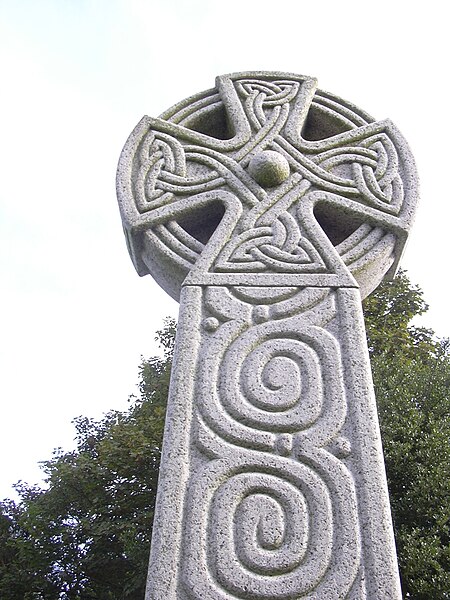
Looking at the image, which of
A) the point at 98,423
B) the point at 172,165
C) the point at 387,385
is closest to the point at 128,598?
the point at 98,423

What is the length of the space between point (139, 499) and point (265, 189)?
504 cm

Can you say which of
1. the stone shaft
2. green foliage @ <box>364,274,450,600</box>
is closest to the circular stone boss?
the stone shaft

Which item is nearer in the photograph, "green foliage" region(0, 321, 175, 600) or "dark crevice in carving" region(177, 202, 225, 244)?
"dark crevice in carving" region(177, 202, 225, 244)

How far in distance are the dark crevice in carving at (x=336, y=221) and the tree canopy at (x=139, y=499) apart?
354 cm

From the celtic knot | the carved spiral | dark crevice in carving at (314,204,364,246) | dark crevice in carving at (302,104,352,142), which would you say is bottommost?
the carved spiral

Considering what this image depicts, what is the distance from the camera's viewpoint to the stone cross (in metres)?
1.36

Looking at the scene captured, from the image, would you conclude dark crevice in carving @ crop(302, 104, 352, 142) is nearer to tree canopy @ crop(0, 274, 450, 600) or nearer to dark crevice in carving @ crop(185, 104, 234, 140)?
dark crevice in carving @ crop(185, 104, 234, 140)

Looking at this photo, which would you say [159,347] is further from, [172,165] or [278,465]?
[278,465]

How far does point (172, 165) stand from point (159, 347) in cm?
660

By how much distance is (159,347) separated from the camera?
8.70 meters

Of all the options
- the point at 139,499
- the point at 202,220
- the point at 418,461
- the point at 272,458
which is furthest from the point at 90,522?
the point at 272,458

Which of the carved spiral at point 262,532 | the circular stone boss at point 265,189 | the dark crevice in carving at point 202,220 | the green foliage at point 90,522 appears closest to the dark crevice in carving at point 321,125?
the circular stone boss at point 265,189

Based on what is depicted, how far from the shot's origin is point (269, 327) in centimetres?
178

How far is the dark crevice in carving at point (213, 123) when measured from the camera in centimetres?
255
